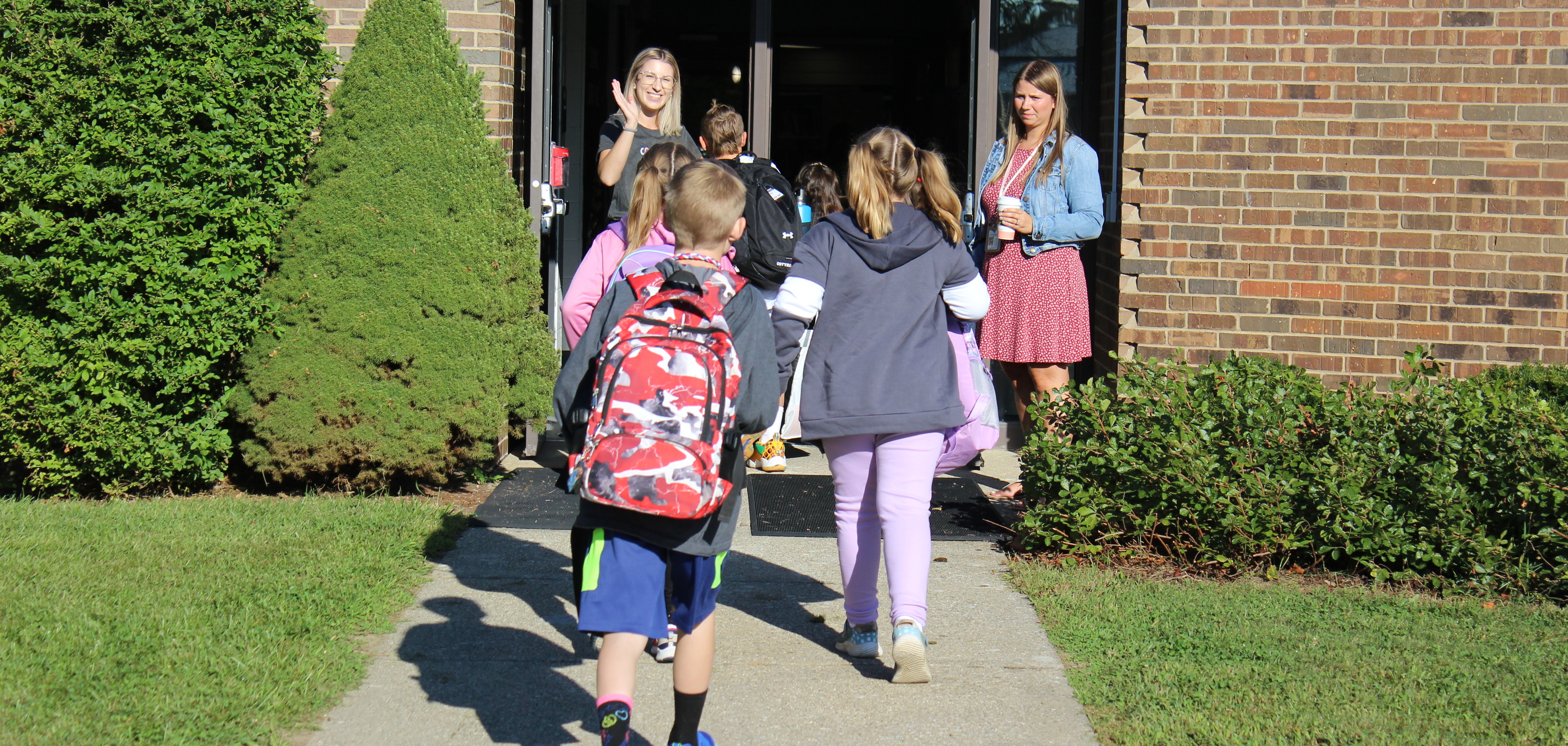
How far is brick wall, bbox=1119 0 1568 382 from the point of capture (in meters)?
6.11

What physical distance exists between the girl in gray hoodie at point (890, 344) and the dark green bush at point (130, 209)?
2900 mm

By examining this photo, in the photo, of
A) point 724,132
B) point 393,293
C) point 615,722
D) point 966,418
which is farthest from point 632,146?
point 615,722

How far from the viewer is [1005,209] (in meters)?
5.61

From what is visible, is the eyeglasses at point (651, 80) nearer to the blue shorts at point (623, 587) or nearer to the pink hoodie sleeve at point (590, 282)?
the pink hoodie sleeve at point (590, 282)

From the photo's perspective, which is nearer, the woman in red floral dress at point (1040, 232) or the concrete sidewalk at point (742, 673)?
the concrete sidewalk at point (742, 673)

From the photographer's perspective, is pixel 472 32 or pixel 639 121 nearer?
pixel 639 121

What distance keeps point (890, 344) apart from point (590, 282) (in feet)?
3.22

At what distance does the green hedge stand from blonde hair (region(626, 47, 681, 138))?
6.63ft

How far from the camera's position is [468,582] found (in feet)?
15.5

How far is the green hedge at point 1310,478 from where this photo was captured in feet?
15.0

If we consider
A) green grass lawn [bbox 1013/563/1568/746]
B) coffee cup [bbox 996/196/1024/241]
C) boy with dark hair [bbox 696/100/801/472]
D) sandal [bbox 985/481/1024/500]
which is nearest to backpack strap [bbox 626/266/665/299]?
green grass lawn [bbox 1013/563/1568/746]

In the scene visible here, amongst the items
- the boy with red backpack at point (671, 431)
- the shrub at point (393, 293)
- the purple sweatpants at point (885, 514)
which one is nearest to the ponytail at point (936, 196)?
the purple sweatpants at point (885, 514)

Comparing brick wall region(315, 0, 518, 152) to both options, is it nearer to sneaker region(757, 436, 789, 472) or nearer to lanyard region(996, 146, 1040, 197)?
sneaker region(757, 436, 789, 472)

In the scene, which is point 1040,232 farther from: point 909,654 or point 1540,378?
point 909,654
